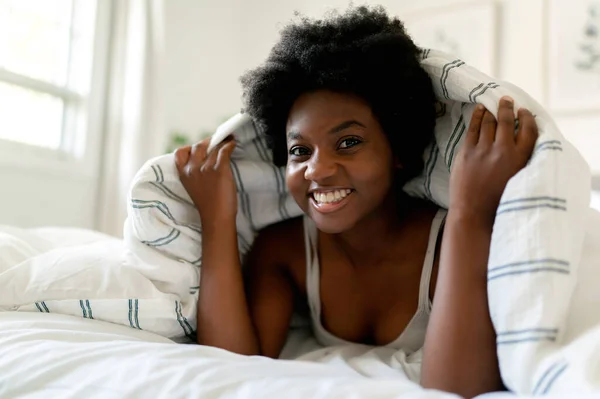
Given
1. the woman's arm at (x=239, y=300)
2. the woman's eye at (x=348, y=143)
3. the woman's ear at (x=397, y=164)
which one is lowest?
the woman's arm at (x=239, y=300)

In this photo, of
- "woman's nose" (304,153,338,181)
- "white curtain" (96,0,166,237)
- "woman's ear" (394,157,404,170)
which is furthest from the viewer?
"white curtain" (96,0,166,237)

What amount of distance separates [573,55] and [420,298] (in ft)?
4.66

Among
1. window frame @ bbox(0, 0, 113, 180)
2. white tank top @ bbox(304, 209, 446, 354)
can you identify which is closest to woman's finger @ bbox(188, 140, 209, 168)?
white tank top @ bbox(304, 209, 446, 354)

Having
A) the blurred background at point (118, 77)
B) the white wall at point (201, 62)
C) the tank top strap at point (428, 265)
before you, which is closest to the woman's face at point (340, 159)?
the tank top strap at point (428, 265)

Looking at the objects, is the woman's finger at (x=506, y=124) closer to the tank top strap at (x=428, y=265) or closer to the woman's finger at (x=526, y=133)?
the woman's finger at (x=526, y=133)

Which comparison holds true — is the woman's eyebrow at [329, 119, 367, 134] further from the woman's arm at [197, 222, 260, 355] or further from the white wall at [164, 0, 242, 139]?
the white wall at [164, 0, 242, 139]

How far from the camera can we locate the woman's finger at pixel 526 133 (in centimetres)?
66

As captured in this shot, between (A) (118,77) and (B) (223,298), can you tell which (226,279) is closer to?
(B) (223,298)

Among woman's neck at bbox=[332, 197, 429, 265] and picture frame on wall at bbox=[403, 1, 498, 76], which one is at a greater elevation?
picture frame on wall at bbox=[403, 1, 498, 76]

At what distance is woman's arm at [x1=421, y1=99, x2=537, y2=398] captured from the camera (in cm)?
62

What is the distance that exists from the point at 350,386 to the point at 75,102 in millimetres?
1837

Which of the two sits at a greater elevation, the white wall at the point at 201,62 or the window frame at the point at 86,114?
the white wall at the point at 201,62

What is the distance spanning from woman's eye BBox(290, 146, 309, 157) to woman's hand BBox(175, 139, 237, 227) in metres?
0.14

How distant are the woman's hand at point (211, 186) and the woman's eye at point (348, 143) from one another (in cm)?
23
